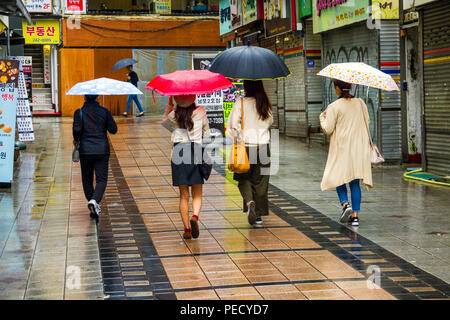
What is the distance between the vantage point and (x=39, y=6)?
26.5 m

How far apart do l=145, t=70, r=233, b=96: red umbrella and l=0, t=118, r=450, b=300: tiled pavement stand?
60.9 inches

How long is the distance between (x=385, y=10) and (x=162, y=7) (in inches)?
680

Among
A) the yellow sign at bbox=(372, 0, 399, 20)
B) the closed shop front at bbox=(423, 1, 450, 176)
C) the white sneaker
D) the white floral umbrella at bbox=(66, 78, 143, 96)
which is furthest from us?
the yellow sign at bbox=(372, 0, 399, 20)

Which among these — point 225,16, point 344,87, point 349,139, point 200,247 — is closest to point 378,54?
point 344,87

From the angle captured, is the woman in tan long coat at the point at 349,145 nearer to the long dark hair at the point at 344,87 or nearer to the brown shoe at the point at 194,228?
the long dark hair at the point at 344,87

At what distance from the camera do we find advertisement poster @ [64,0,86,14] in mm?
27344

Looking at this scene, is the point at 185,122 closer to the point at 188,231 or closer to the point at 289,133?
the point at 188,231

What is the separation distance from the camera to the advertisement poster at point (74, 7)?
27.3 metres

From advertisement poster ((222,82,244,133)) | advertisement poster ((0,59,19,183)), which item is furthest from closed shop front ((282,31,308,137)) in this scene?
advertisement poster ((0,59,19,183))

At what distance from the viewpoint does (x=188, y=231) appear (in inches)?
293

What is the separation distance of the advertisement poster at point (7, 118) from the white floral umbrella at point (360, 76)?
517cm

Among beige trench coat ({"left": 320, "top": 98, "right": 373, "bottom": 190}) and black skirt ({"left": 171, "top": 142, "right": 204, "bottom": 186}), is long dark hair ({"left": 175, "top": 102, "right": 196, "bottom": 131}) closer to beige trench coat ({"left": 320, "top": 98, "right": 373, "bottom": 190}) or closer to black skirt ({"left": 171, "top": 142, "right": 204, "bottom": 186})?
black skirt ({"left": 171, "top": 142, "right": 204, "bottom": 186})

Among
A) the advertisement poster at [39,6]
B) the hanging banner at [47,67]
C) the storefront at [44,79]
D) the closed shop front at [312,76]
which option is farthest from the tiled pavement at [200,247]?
the hanging banner at [47,67]

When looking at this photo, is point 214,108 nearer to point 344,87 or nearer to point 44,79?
point 344,87
